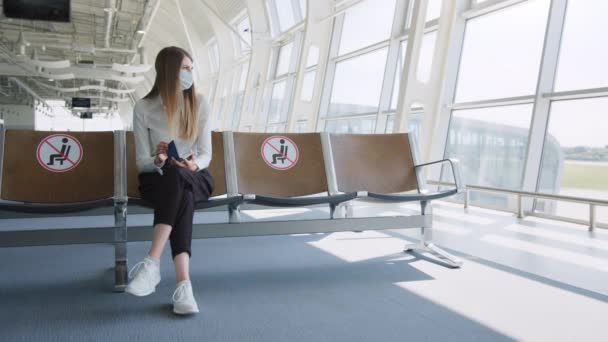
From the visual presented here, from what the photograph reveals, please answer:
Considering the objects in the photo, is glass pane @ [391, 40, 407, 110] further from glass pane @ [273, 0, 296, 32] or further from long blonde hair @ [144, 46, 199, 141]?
long blonde hair @ [144, 46, 199, 141]

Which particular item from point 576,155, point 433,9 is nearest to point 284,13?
point 433,9

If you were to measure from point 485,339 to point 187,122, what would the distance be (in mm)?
1548

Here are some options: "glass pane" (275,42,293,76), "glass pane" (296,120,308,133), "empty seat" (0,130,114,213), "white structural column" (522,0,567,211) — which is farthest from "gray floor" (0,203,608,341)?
"glass pane" (275,42,293,76)

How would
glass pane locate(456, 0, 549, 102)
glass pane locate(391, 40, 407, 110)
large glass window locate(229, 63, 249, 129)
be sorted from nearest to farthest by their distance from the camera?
glass pane locate(456, 0, 549, 102)
glass pane locate(391, 40, 407, 110)
large glass window locate(229, 63, 249, 129)

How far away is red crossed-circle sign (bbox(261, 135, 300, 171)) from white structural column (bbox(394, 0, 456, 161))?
10.9ft

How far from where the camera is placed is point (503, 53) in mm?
5820

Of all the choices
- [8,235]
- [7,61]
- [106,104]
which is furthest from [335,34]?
[106,104]

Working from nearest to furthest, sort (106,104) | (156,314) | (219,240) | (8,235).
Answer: (156,314)
(8,235)
(219,240)
(106,104)

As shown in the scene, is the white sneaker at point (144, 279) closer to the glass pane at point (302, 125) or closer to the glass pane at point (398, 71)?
the glass pane at point (398, 71)

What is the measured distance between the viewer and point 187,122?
234 cm

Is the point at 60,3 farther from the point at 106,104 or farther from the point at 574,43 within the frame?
the point at 106,104

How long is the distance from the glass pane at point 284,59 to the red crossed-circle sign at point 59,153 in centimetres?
959

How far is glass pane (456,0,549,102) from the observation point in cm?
532

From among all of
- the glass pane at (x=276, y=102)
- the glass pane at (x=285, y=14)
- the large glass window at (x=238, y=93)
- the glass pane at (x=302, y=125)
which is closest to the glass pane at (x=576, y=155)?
the glass pane at (x=302, y=125)
